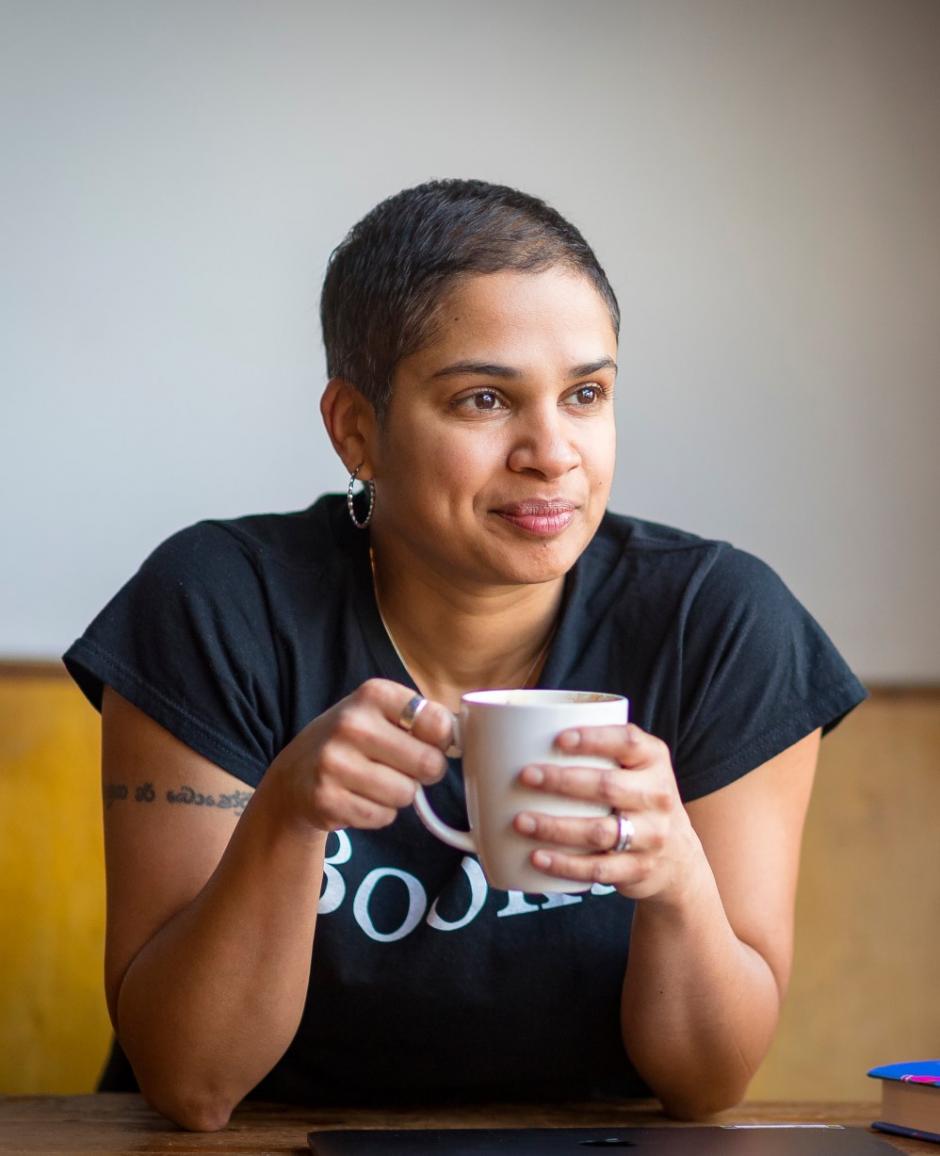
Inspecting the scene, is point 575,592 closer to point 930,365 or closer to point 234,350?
point 234,350

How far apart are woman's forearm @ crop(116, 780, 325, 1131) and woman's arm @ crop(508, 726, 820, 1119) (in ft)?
0.83

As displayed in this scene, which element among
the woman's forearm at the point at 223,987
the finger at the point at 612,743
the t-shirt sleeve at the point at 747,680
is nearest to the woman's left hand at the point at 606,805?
the finger at the point at 612,743

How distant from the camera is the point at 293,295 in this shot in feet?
7.02

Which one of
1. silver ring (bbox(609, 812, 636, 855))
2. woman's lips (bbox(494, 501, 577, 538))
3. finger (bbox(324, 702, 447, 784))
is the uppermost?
woman's lips (bbox(494, 501, 577, 538))

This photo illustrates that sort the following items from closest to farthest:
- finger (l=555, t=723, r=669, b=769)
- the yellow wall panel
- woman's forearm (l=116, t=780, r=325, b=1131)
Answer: finger (l=555, t=723, r=669, b=769) < woman's forearm (l=116, t=780, r=325, b=1131) < the yellow wall panel

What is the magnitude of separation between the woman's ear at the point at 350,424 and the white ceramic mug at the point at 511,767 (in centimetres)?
48

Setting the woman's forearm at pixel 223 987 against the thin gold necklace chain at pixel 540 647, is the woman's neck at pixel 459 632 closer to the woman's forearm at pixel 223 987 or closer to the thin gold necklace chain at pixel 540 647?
the thin gold necklace chain at pixel 540 647

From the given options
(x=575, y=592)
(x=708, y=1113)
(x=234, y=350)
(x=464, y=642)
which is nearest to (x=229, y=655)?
(x=464, y=642)

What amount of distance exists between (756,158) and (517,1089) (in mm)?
1461

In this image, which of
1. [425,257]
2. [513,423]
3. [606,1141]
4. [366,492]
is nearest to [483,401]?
[513,423]

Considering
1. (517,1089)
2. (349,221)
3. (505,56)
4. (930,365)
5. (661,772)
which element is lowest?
(517,1089)

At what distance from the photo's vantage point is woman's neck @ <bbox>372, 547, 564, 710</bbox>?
1385 millimetres

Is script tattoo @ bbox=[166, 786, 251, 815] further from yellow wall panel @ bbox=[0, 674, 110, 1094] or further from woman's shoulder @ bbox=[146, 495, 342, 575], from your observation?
yellow wall panel @ bbox=[0, 674, 110, 1094]

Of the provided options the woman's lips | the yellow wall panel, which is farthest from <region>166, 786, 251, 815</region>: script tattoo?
the yellow wall panel
